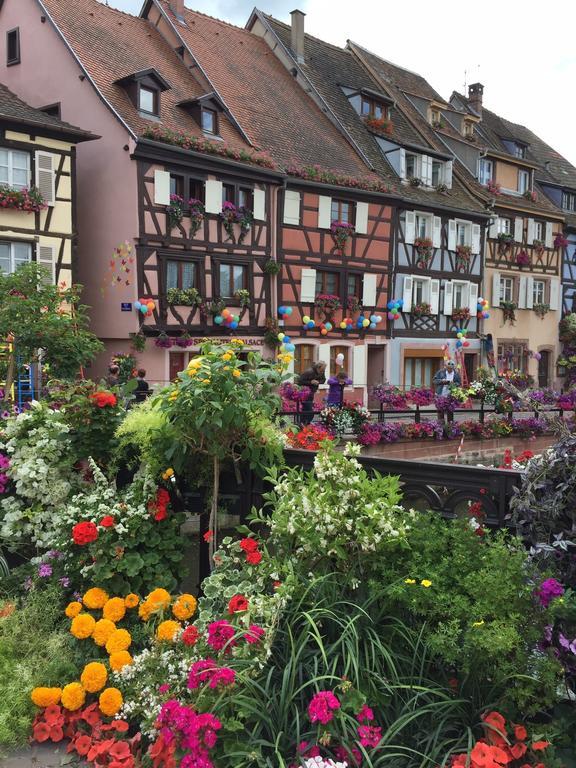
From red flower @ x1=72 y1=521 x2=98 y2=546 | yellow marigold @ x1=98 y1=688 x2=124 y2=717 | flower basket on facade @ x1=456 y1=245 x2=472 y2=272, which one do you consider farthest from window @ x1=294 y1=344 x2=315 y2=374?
yellow marigold @ x1=98 y1=688 x2=124 y2=717

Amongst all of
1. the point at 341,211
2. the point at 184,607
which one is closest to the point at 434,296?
the point at 341,211

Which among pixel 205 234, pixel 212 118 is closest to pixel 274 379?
pixel 205 234

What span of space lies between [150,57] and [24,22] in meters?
3.71

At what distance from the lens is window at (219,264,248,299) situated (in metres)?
22.2

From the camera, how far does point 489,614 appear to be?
3.14m

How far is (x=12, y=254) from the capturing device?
1847cm

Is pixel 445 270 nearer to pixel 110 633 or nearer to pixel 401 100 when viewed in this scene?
pixel 401 100

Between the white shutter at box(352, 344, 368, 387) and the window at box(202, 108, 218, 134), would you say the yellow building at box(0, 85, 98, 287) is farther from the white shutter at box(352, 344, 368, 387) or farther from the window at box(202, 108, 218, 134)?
the white shutter at box(352, 344, 368, 387)

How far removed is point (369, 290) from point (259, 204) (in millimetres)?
5495

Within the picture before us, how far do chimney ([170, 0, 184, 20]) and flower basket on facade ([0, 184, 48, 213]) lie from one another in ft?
34.9

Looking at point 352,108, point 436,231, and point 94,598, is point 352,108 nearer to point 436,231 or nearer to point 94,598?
point 436,231

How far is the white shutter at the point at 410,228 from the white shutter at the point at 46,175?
43.5ft

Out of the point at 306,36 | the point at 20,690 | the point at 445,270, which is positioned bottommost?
the point at 20,690

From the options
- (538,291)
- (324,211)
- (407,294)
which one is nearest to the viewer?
(324,211)
